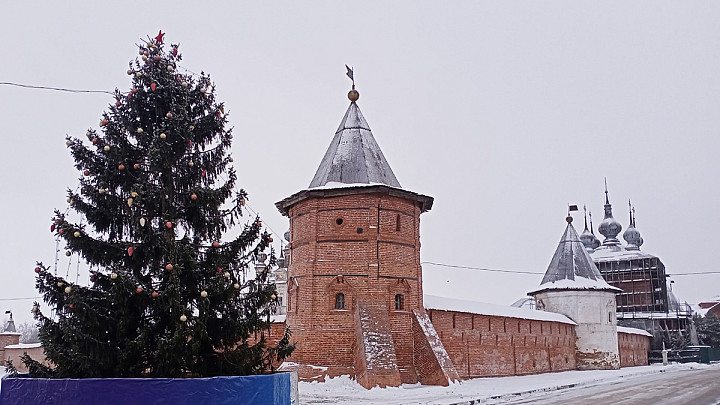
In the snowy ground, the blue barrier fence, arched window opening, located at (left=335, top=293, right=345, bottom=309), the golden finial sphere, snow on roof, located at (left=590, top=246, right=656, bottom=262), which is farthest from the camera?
snow on roof, located at (left=590, top=246, right=656, bottom=262)

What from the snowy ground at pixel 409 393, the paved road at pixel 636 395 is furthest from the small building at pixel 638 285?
the snowy ground at pixel 409 393

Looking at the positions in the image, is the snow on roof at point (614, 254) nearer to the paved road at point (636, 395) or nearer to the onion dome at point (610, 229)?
the onion dome at point (610, 229)

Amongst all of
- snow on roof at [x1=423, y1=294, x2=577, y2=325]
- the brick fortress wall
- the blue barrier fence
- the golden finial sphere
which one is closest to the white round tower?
the brick fortress wall

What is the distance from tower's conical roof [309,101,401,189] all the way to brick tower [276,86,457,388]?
4cm

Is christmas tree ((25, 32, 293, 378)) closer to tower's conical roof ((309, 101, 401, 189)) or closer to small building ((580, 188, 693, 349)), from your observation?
tower's conical roof ((309, 101, 401, 189))

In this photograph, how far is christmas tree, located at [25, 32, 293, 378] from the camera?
8.48 metres

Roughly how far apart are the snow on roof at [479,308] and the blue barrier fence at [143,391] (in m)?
12.9

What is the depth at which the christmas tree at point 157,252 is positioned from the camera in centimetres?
848

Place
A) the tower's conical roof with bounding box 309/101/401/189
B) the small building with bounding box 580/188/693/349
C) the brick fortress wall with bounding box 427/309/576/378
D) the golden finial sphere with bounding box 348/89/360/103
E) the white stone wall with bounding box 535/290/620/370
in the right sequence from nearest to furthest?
the tower's conical roof with bounding box 309/101/401/189, the golden finial sphere with bounding box 348/89/360/103, the brick fortress wall with bounding box 427/309/576/378, the white stone wall with bounding box 535/290/620/370, the small building with bounding box 580/188/693/349

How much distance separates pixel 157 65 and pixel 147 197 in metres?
2.22

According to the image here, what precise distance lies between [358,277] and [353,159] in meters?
3.74

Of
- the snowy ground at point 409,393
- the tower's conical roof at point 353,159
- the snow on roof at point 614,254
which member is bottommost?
the snowy ground at point 409,393

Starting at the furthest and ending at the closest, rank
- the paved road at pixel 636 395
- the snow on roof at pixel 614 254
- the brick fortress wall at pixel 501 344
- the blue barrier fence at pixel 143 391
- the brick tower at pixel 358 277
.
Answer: the snow on roof at pixel 614 254, the brick fortress wall at pixel 501 344, the brick tower at pixel 358 277, the paved road at pixel 636 395, the blue barrier fence at pixel 143 391

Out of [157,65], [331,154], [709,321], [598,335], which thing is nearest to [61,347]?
[157,65]
